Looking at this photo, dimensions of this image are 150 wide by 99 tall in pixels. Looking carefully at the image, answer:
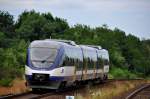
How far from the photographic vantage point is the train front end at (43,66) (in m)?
31.7

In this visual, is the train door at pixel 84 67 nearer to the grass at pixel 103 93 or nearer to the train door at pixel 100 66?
the grass at pixel 103 93

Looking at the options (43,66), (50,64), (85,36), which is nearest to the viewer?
(43,66)

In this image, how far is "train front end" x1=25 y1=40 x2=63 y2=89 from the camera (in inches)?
1247

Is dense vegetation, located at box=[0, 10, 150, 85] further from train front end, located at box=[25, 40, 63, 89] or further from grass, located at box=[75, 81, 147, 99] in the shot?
train front end, located at box=[25, 40, 63, 89]

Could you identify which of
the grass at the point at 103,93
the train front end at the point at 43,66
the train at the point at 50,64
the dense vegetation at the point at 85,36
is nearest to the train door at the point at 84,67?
the grass at the point at 103,93

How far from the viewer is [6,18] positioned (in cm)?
10231

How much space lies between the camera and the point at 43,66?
31797 millimetres

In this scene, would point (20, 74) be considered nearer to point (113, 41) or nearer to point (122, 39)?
point (113, 41)

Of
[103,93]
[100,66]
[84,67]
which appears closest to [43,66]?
[103,93]

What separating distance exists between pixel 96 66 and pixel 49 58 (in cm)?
1630

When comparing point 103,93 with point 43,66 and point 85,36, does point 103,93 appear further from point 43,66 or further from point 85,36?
point 85,36

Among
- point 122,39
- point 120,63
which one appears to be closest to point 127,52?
point 122,39

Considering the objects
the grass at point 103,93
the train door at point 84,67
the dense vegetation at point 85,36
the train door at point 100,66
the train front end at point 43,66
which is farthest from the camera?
the dense vegetation at point 85,36

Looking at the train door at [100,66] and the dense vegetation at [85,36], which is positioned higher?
the dense vegetation at [85,36]
